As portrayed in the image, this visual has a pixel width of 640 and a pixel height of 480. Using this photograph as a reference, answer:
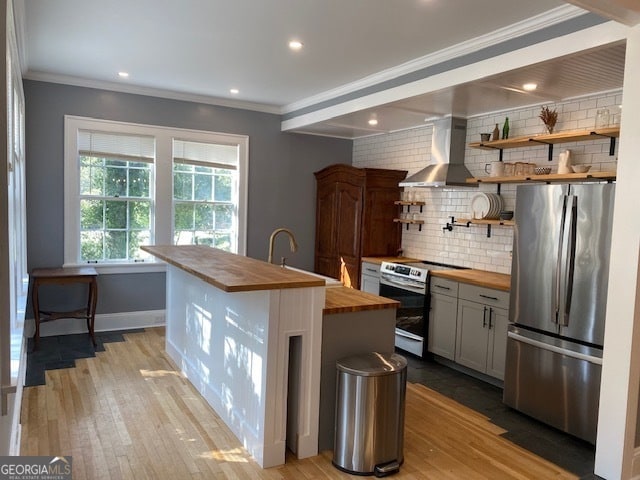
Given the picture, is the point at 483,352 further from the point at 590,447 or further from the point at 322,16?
the point at 322,16

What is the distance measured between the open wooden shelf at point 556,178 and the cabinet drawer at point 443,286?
1.04 metres

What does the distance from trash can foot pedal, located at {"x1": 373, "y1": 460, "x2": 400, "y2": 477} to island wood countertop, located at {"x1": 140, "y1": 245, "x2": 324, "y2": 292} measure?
108 cm

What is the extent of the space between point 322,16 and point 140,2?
1.18m

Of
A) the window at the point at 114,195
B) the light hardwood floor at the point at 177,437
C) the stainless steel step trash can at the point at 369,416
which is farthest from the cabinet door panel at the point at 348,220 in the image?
the stainless steel step trash can at the point at 369,416

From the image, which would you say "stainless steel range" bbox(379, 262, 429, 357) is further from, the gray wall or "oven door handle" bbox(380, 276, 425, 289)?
the gray wall

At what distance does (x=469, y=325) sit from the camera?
4328mm

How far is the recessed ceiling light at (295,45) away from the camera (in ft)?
12.1

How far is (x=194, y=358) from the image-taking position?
12.9 feet

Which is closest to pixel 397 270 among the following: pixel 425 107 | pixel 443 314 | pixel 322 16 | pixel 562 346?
pixel 443 314

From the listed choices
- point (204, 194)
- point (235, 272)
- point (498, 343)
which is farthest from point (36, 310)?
point (498, 343)

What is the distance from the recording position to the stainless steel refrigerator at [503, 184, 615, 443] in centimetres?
300

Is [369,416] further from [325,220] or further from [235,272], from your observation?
[325,220]

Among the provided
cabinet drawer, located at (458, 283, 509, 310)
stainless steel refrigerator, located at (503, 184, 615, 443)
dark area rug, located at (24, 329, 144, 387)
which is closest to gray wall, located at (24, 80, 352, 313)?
dark area rug, located at (24, 329, 144, 387)

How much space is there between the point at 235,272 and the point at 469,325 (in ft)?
7.99
